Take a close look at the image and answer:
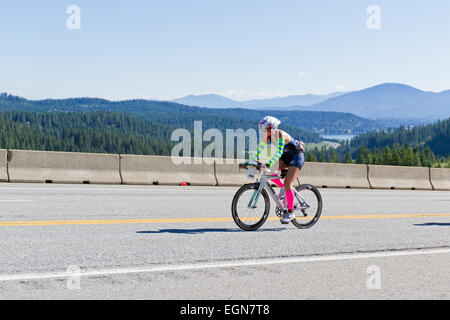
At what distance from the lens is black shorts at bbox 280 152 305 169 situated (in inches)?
322

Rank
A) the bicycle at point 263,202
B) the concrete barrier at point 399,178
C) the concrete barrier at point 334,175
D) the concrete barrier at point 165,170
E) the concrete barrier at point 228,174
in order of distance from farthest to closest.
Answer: the concrete barrier at point 399,178 < the concrete barrier at point 334,175 < the concrete barrier at point 228,174 < the concrete barrier at point 165,170 < the bicycle at point 263,202

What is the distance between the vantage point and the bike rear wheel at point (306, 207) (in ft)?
28.2

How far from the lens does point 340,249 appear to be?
22.5 feet

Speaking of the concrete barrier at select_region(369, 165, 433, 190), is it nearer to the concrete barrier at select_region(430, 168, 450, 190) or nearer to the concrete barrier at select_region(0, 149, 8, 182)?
the concrete barrier at select_region(430, 168, 450, 190)

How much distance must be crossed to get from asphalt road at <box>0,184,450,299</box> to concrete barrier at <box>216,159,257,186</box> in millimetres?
7192

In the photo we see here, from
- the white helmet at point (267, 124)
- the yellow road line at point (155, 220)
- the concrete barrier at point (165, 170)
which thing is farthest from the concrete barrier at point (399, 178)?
the white helmet at point (267, 124)

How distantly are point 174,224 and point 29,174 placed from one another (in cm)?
838

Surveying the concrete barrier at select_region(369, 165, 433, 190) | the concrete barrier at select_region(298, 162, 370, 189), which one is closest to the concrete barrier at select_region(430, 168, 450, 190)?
the concrete barrier at select_region(369, 165, 433, 190)

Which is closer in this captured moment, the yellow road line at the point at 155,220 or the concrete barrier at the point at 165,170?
the yellow road line at the point at 155,220

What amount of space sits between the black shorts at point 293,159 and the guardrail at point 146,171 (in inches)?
362

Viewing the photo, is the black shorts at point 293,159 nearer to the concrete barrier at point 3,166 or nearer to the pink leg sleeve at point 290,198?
the pink leg sleeve at point 290,198
